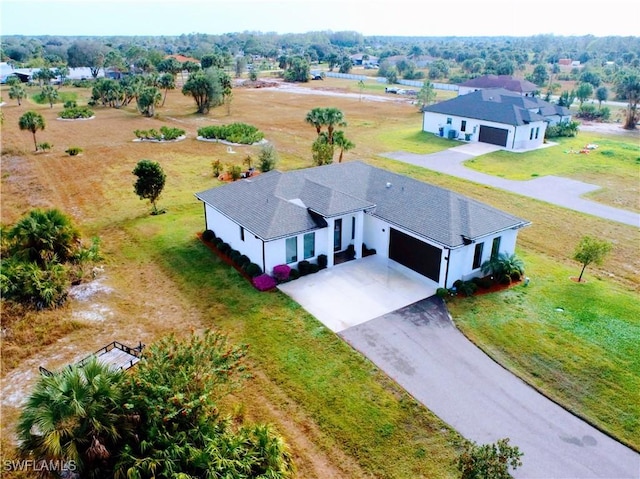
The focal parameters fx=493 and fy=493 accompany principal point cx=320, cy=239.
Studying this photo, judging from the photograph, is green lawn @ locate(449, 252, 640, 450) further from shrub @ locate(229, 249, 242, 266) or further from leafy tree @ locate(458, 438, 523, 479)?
shrub @ locate(229, 249, 242, 266)

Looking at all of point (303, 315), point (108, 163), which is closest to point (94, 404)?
point (303, 315)

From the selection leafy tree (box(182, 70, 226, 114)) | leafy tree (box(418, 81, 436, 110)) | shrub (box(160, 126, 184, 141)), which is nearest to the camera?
shrub (box(160, 126, 184, 141))

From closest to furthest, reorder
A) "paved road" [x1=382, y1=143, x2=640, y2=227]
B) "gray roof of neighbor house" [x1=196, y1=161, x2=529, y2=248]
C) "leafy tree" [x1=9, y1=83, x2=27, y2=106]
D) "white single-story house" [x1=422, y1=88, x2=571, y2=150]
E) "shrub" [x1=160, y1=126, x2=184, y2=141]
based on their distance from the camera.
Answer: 1. "gray roof of neighbor house" [x1=196, y1=161, x2=529, y2=248]
2. "paved road" [x1=382, y1=143, x2=640, y2=227]
3. "white single-story house" [x1=422, y1=88, x2=571, y2=150]
4. "shrub" [x1=160, y1=126, x2=184, y2=141]
5. "leafy tree" [x1=9, y1=83, x2=27, y2=106]

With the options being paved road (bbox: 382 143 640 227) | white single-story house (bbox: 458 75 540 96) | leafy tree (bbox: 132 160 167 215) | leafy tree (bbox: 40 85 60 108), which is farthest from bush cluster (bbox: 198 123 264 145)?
white single-story house (bbox: 458 75 540 96)

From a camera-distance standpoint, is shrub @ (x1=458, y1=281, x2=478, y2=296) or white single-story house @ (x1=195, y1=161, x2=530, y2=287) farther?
white single-story house @ (x1=195, y1=161, x2=530, y2=287)

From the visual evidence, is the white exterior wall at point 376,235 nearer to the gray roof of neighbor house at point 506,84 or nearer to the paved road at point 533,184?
the paved road at point 533,184

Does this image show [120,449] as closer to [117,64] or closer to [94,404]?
[94,404]
